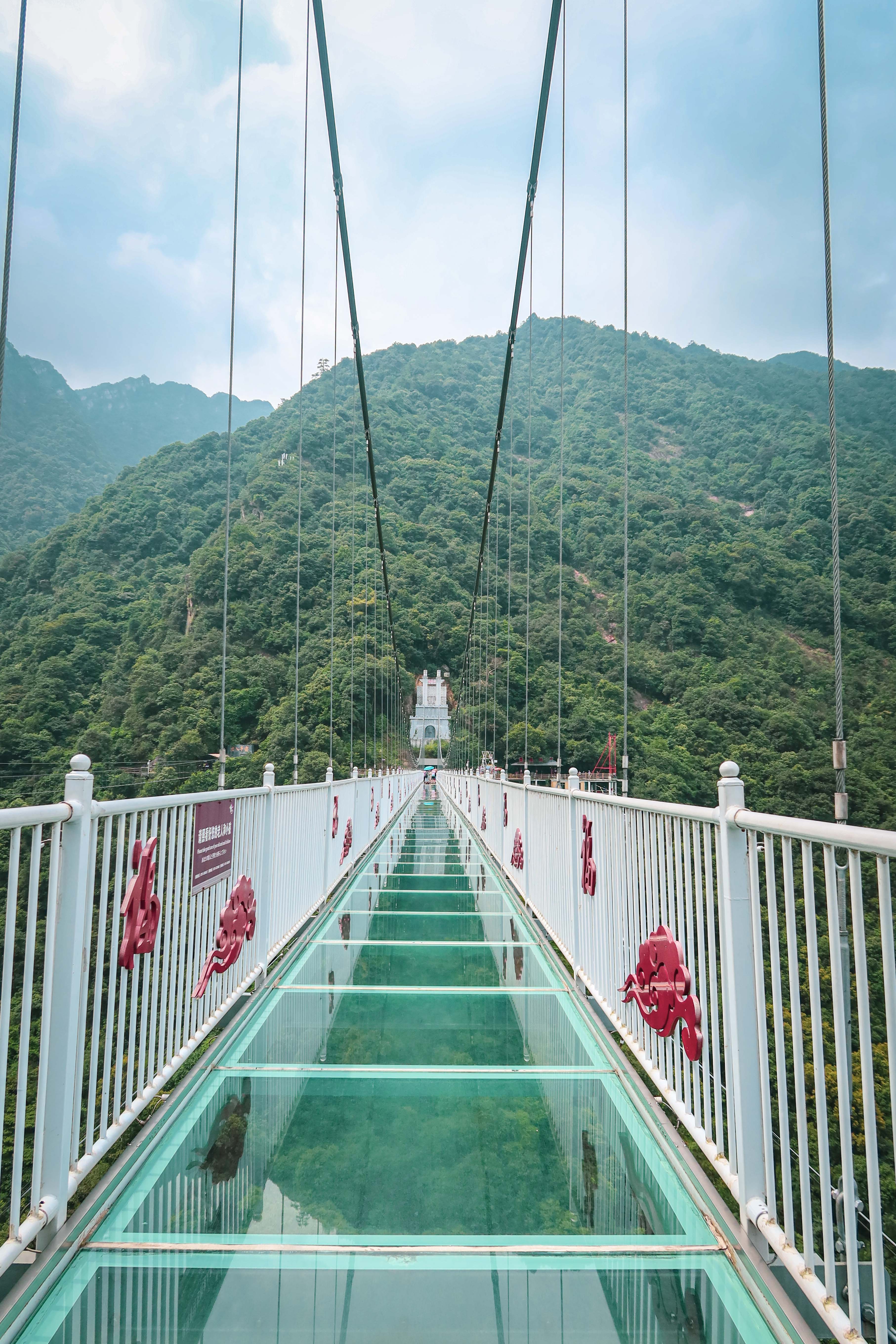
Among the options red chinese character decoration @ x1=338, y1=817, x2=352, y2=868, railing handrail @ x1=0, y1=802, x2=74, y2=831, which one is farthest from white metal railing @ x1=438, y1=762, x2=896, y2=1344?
red chinese character decoration @ x1=338, y1=817, x2=352, y2=868

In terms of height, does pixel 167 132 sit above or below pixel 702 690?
above

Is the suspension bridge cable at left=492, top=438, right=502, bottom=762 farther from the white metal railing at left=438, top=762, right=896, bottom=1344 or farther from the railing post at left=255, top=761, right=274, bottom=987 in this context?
the white metal railing at left=438, top=762, right=896, bottom=1344

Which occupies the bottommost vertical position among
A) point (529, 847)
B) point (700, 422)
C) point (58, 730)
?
point (529, 847)

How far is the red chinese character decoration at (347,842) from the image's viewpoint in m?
5.47

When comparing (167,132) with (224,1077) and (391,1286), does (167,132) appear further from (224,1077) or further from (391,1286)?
(391,1286)

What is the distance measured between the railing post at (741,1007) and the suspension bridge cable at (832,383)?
98 cm

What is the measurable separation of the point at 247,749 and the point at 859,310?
10.4 m

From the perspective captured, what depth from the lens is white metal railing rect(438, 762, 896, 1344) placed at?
1.03 m

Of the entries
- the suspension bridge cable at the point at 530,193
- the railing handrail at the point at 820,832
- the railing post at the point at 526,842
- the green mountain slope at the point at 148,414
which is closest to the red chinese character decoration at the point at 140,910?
the railing handrail at the point at 820,832

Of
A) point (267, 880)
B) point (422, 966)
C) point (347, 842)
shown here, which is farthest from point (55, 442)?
point (422, 966)

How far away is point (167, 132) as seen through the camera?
10555 mm

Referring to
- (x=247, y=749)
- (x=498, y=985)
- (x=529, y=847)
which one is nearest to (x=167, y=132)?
(x=247, y=749)

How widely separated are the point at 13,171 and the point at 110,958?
3.32 metres

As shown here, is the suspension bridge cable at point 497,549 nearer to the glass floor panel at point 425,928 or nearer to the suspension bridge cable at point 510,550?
the suspension bridge cable at point 510,550
